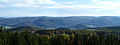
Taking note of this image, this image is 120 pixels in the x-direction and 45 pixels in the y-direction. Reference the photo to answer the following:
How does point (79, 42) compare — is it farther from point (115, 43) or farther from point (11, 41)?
point (11, 41)

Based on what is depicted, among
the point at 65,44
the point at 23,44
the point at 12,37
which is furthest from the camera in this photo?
the point at 65,44

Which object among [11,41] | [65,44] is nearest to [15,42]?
[11,41]

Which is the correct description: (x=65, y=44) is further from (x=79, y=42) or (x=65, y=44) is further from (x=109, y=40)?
(x=109, y=40)

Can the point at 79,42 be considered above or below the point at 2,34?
below

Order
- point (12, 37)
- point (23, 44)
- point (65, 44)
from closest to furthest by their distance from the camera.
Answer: point (23, 44)
point (12, 37)
point (65, 44)

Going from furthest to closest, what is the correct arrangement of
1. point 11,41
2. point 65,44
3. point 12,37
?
1. point 65,44
2. point 12,37
3. point 11,41

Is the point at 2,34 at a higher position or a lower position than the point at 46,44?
higher

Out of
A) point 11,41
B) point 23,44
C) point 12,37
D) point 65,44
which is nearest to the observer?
point 23,44

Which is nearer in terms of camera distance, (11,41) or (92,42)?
(11,41)

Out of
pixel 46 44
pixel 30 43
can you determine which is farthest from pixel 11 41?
pixel 46 44
